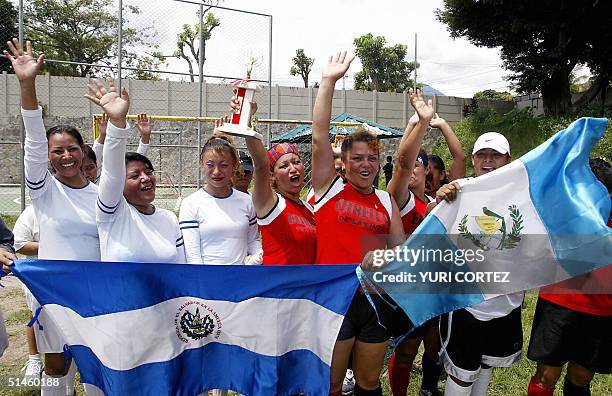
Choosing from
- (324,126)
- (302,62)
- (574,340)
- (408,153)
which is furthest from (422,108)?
(302,62)

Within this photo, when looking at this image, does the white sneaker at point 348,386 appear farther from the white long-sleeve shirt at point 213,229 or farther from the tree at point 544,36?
the tree at point 544,36

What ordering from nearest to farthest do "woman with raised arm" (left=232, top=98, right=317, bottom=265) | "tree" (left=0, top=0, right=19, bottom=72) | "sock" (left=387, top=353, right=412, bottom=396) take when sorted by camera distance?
1. "woman with raised arm" (left=232, top=98, right=317, bottom=265)
2. "sock" (left=387, top=353, right=412, bottom=396)
3. "tree" (left=0, top=0, right=19, bottom=72)

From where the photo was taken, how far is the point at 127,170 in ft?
9.72

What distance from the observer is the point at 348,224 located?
2.93m

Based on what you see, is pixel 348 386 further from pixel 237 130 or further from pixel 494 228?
pixel 237 130

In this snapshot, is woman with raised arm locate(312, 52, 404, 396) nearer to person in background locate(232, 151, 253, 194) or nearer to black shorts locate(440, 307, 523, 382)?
black shorts locate(440, 307, 523, 382)

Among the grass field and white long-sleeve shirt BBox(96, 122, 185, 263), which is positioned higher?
white long-sleeve shirt BBox(96, 122, 185, 263)

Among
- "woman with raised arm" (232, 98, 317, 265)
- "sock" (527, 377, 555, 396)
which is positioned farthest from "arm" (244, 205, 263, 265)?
"sock" (527, 377, 555, 396)

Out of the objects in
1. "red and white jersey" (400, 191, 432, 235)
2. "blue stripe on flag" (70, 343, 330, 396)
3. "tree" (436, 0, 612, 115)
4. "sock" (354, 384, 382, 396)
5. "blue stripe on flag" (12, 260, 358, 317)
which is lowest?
"sock" (354, 384, 382, 396)

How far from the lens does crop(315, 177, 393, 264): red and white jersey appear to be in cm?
293

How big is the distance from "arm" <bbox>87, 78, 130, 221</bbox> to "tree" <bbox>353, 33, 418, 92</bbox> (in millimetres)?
43514

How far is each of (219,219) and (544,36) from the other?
72.0 ft

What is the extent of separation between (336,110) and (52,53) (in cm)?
1447

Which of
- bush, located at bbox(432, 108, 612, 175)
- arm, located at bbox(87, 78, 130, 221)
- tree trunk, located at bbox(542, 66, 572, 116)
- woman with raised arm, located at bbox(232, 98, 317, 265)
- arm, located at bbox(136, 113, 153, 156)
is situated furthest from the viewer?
tree trunk, located at bbox(542, 66, 572, 116)
